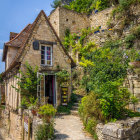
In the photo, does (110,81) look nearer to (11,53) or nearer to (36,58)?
(36,58)

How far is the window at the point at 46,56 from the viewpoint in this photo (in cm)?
897

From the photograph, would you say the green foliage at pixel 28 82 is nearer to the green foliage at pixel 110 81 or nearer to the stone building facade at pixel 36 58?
the stone building facade at pixel 36 58

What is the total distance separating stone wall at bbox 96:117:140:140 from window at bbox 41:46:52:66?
212 inches

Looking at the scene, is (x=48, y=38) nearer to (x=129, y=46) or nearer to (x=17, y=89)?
(x=17, y=89)

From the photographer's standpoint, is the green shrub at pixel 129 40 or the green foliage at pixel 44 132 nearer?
the green foliage at pixel 44 132

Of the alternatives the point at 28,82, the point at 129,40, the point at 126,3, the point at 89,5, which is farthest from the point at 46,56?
the point at 89,5

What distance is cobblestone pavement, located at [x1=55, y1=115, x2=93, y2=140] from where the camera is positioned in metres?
5.13

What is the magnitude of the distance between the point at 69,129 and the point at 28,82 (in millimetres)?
3350

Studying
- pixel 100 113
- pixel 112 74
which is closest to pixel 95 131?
pixel 100 113

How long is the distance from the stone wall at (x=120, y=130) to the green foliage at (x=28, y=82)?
4.37 m

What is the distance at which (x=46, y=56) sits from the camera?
902 centimetres

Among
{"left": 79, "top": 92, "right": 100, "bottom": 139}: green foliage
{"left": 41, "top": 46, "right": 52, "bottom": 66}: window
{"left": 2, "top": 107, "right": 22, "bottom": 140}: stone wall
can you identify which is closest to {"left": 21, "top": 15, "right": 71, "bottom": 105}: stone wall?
{"left": 41, "top": 46, "right": 52, "bottom": 66}: window

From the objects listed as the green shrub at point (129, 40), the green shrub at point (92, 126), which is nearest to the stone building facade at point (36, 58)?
the green shrub at point (92, 126)

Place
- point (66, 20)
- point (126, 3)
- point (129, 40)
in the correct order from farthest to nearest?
point (66, 20)
point (126, 3)
point (129, 40)
